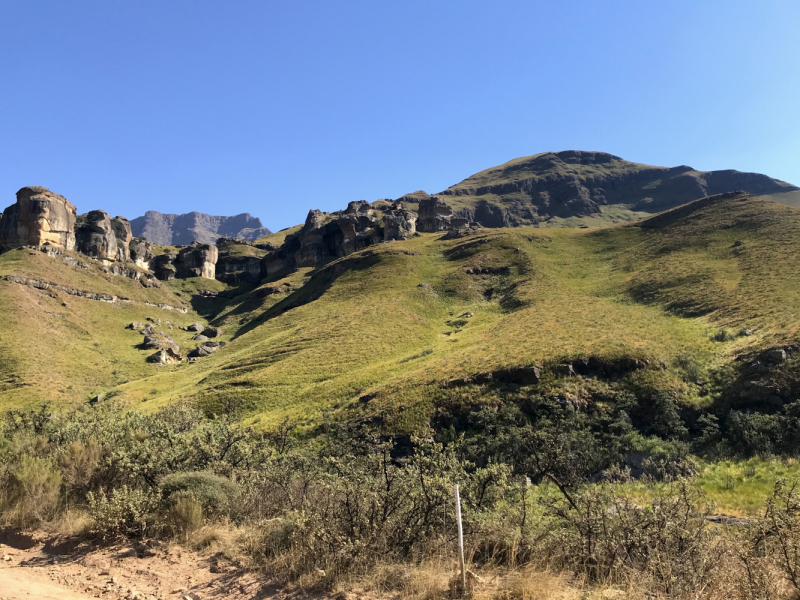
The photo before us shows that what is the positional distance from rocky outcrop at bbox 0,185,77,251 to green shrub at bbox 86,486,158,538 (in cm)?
11074

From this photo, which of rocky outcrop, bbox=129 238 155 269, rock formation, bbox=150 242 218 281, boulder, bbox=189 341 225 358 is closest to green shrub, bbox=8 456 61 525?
boulder, bbox=189 341 225 358

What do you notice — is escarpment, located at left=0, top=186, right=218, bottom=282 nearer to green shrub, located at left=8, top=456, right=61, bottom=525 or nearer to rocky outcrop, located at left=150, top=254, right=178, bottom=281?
rocky outcrop, located at left=150, top=254, right=178, bottom=281

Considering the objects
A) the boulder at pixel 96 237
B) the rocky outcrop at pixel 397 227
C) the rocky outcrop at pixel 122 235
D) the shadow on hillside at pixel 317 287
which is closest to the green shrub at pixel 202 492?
the shadow on hillside at pixel 317 287

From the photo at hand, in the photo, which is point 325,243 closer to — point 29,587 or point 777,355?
point 777,355

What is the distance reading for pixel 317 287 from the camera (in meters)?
89.2

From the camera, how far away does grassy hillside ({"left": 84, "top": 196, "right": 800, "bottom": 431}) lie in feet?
103

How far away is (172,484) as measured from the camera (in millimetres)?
8719

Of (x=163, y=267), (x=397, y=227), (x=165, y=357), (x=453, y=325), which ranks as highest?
(x=397, y=227)

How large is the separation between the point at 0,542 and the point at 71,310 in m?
84.2

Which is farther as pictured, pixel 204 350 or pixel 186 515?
pixel 204 350

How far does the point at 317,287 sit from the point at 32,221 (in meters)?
64.0

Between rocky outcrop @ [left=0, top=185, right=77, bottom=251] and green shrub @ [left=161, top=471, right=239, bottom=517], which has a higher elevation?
rocky outcrop @ [left=0, top=185, right=77, bottom=251]

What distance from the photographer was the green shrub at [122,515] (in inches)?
302

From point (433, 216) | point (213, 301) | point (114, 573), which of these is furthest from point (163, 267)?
point (114, 573)
